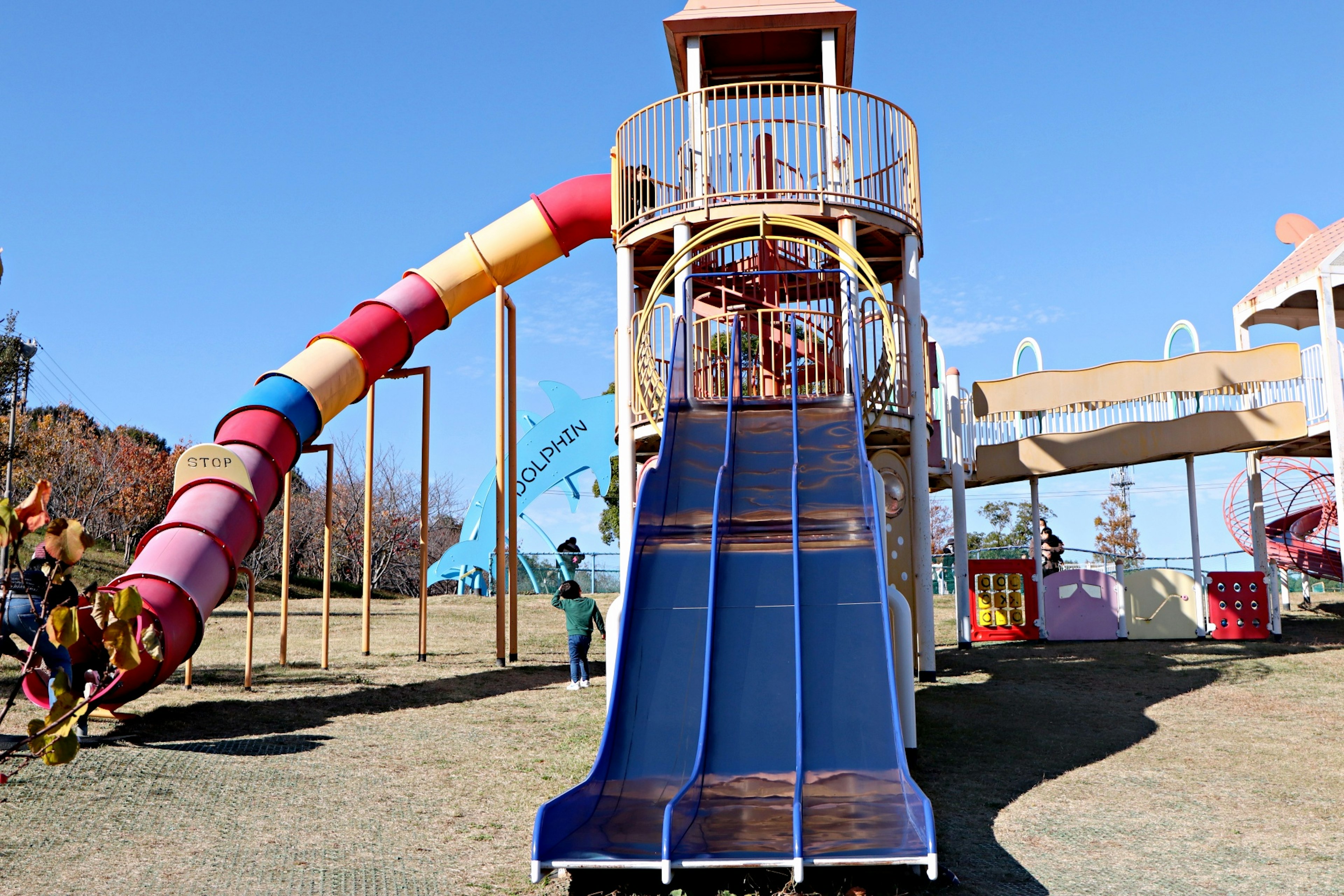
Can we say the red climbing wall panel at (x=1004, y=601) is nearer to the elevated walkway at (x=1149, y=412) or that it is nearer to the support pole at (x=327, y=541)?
the elevated walkway at (x=1149, y=412)

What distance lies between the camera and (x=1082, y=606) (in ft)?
60.2

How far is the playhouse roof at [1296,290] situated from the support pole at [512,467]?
39.7 feet

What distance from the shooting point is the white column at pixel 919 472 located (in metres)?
12.6

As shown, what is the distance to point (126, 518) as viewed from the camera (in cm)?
3778

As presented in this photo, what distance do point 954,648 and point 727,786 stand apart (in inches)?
481

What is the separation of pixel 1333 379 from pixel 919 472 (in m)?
7.67

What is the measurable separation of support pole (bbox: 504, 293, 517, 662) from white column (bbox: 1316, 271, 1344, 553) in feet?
38.5

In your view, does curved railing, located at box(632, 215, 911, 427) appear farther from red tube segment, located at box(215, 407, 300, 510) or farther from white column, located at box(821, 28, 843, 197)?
red tube segment, located at box(215, 407, 300, 510)

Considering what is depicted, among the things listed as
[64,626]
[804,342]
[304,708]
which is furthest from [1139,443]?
[64,626]

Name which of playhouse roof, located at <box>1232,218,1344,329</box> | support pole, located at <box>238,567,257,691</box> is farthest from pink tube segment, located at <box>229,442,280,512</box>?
playhouse roof, located at <box>1232,218,1344,329</box>

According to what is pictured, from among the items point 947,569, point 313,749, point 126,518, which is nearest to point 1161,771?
point 313,749

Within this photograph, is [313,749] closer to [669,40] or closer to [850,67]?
[669,40]

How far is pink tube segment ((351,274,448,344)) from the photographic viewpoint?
14.7 metres

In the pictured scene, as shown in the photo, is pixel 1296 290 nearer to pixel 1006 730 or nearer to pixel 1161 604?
pixel 1161 604
